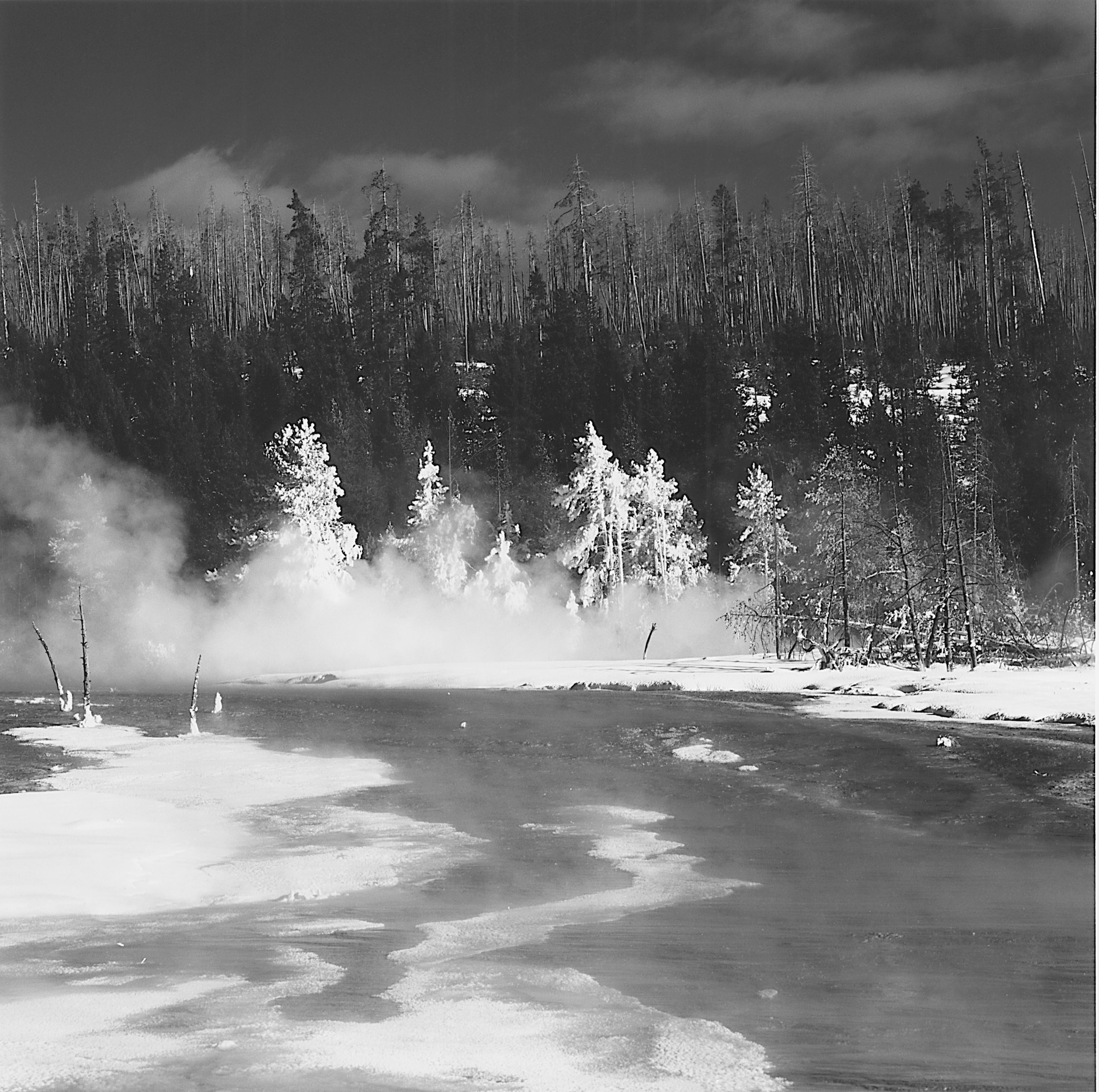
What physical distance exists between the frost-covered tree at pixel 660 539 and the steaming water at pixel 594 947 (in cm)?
2999

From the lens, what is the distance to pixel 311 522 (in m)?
49.1

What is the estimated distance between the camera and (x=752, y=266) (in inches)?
3127

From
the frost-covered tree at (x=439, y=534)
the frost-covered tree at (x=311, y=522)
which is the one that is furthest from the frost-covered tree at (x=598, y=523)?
the frost-covered tree at (x=311, y=522)

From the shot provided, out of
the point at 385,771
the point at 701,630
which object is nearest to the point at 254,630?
the point at 701,630

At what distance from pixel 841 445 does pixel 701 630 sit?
29.0 ft

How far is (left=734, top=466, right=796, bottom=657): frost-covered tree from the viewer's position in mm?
45125

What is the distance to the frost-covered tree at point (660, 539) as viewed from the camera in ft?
159

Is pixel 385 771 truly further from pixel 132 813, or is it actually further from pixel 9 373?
pixel 9 373

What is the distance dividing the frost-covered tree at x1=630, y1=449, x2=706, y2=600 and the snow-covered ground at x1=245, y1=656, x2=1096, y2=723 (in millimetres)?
7021

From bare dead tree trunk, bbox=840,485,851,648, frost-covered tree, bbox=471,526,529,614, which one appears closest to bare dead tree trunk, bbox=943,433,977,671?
bare dead tree trunk, bbox=840,485,851,648

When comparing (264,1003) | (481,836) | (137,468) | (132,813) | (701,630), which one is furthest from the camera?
(137,468)

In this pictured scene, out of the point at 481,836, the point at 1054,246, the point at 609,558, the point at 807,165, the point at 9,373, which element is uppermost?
the point at 807,165

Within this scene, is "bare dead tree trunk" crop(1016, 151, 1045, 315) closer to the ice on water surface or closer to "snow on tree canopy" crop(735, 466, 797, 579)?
"snow on tree canopy" crop(735, 466, 797, 579)

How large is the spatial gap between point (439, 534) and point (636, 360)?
14016mm
